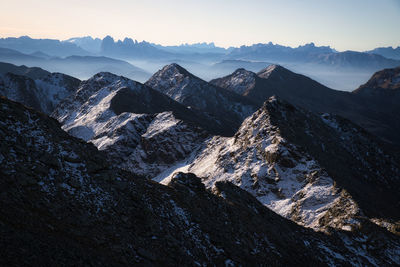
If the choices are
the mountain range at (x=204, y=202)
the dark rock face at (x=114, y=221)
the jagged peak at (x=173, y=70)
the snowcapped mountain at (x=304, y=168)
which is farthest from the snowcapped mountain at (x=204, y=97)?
the dark rock face at (x=114, y=221)

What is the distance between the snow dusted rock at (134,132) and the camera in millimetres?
75188

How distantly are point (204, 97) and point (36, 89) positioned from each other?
93202 mm

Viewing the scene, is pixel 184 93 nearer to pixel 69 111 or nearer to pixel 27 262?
pixel 69 111

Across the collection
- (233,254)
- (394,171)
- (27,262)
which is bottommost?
(394,171)

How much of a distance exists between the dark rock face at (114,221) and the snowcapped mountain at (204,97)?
131 meters

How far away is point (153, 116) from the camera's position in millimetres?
88188

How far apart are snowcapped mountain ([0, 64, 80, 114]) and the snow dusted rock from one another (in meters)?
45.9

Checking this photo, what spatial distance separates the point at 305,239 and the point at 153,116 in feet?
220

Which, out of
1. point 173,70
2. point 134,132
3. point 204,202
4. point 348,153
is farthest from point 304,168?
point 173,70

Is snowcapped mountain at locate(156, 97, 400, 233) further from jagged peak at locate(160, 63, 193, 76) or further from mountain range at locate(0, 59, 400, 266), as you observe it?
jagged peak at locate(160, 63, 193, 76)

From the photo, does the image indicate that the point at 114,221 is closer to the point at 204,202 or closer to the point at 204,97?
the point at 204,202

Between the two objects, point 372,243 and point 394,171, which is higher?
point 372,243

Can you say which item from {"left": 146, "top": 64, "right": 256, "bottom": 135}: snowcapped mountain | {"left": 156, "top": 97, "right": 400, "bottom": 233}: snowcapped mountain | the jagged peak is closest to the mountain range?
{"left": 156, "top": 97, "right": 400, "bottom": 233}: snowcapped mountain

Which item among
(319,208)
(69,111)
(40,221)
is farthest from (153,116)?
(40,221)
